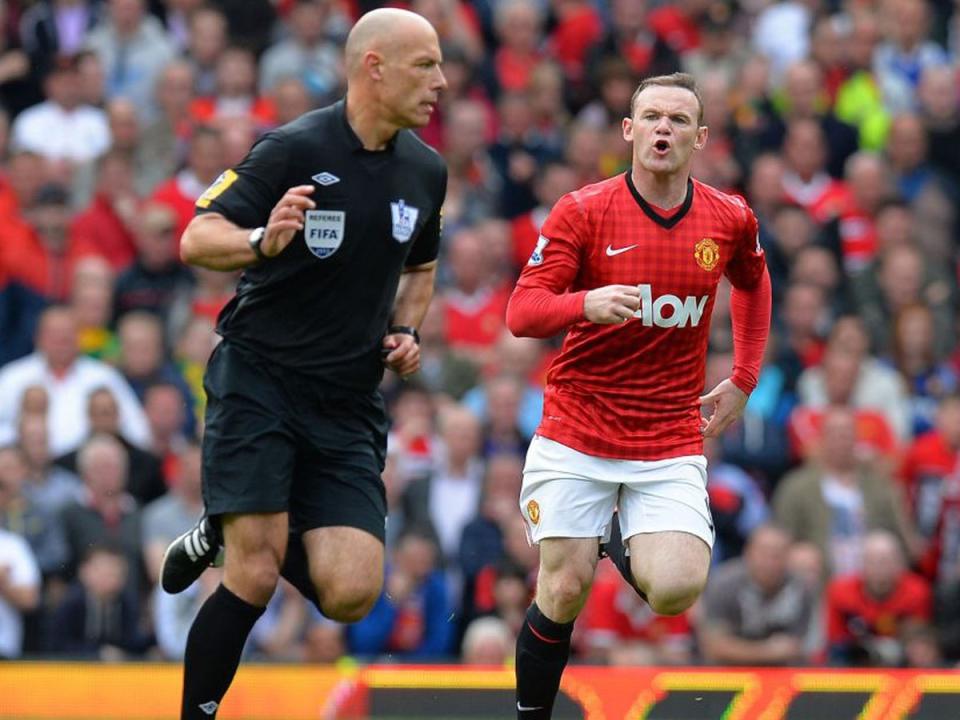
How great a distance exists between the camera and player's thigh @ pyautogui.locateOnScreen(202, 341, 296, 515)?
751 centimetres

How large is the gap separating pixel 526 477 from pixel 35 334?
255 inches

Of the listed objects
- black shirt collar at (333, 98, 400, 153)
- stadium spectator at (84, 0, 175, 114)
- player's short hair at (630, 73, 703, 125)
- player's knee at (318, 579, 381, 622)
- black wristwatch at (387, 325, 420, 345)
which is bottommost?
player's knee at (318, 579, 381, 622)

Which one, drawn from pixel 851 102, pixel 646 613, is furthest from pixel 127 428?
pixel 851 102

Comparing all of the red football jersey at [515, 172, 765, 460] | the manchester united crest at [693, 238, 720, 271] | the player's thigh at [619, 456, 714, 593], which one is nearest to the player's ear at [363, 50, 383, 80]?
the red football jersey at [515, 172, 765, 460]

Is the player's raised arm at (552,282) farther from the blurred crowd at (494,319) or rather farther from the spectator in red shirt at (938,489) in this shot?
the spectator in red shirt at (938,489)

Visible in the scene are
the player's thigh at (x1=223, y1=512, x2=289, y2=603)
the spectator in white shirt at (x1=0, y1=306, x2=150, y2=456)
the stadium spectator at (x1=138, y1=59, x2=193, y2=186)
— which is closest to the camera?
the player's thigh at (x1=223, y1=512, x2=289, y2=603)

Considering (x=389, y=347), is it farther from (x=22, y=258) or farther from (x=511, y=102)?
(x=511, y=102)

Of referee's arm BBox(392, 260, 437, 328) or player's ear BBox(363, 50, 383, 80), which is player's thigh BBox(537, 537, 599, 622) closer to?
referee's arm BBox(392, 260, 437, 328)

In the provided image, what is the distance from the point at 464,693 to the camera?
994 centimetres

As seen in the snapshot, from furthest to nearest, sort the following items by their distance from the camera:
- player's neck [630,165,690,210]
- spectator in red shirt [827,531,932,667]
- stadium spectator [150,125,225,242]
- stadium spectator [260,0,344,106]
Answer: stadium spectator [260,0,344,106] → stadium spectator [150,125,225,242] → spectator in red shirt [827,531,932,667] → player's neck [630,165,690,210]

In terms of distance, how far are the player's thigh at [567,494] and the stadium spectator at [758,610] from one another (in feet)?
15.2

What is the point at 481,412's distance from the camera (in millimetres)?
13680

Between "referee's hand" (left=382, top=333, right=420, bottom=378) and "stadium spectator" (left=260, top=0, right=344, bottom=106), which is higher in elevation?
"stadium spectator" (left=260, top=0, right=344, bottom=106)

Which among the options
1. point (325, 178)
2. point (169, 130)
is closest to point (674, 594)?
point (325, 178)
